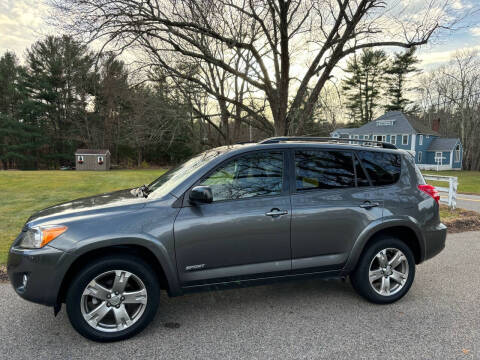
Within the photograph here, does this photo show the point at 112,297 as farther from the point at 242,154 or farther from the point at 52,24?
the point at 52,24

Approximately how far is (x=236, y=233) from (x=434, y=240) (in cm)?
255

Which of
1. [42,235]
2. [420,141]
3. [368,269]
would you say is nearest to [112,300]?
[42,235]

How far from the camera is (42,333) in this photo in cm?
300

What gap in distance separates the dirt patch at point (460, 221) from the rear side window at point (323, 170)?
5215 mm

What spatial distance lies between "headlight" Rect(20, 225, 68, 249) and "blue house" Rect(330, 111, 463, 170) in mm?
42019

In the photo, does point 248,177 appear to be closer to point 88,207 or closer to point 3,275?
point 88,207

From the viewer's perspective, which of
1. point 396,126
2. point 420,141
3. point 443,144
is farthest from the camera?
point 396,126

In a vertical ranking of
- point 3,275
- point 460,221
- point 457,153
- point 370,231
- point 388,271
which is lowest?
point 460,221

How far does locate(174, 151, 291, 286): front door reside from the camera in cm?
302

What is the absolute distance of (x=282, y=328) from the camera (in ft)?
10.2

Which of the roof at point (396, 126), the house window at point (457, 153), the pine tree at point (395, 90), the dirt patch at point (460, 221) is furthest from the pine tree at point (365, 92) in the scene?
the dirt patch at point (460, 221)

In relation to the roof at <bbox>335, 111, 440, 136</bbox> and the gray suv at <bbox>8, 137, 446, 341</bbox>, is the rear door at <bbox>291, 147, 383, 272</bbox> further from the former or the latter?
the roof at <bbox>335, 111, 440, 136</bbox>

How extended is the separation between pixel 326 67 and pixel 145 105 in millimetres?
8006

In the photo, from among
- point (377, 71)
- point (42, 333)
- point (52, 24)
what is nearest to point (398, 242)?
point (42, 333)
